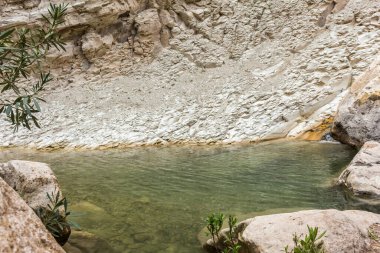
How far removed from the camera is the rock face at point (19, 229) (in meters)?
2.59

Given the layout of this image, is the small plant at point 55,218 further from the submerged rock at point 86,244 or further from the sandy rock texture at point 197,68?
the sandy rock texture at point 197,68

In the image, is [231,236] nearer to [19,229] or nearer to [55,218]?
[55,218]

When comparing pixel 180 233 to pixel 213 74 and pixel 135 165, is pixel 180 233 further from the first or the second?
pixel 213 74

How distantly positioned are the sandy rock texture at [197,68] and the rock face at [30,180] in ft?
38.6

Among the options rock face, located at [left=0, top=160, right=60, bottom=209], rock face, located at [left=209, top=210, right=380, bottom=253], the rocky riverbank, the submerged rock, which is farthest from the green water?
the rocky riverbank

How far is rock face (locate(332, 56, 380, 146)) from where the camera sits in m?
12.1

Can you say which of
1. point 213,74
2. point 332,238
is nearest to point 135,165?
point 332,238

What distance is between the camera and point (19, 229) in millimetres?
2744

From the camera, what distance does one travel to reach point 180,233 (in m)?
5.75

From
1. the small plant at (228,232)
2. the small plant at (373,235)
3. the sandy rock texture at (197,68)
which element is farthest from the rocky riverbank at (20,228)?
the sandy rock texture at (197,68)

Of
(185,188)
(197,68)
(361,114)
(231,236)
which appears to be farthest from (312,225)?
(197,68)

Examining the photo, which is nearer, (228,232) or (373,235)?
(373,235)

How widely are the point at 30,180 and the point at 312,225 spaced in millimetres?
4267

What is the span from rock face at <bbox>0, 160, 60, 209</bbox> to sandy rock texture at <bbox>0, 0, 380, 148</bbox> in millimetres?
11760
